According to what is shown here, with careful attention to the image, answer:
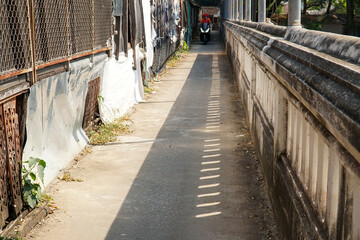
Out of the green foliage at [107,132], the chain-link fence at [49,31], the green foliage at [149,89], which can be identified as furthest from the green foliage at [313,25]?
the chain-link fence at [49,31]

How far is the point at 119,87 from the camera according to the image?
978 centimetres

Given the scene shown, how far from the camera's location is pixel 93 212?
5.11m

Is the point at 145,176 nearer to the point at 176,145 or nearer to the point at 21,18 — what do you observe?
the point at 176,145

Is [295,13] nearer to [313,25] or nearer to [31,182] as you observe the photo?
[31,182]

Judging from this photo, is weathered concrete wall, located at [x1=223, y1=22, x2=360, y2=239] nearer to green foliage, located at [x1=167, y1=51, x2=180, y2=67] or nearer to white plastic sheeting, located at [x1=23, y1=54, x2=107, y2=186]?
white plastic sheeting, located at [x1=23, y1=54, x2=107, y2=186]

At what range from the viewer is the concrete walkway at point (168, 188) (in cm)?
468

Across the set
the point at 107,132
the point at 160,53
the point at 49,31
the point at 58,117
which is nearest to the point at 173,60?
the point at 160,53

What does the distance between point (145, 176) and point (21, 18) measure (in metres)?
2.44

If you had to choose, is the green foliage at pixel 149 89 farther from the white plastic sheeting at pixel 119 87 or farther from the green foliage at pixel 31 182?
the green foliage at pixel 31 182

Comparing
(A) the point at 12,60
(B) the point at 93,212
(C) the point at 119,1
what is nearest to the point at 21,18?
(A) the point at 12,60

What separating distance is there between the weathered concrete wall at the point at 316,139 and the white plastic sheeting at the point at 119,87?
14.0 ft

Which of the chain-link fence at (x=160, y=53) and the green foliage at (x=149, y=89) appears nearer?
the green foliage at (x=149, y=89)

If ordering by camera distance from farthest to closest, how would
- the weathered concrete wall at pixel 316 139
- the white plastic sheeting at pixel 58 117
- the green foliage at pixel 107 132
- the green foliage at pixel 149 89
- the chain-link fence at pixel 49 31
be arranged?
the green foliage at pixel 149 89
the green foliage at pixel 107 132
the white plastic sheeting at pixel 58 117
the chain-link fence at pixel 49 31
the weathered concrete wall at pixel 316 139

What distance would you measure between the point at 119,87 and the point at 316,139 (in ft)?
23.2
